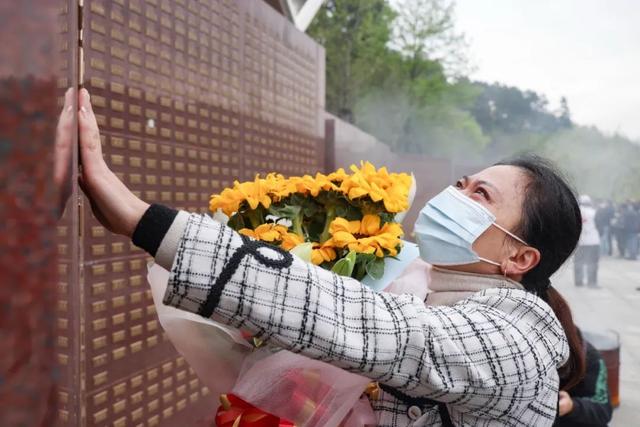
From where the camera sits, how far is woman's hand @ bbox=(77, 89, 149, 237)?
2.87ft

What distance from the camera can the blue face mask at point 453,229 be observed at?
4.54 feet

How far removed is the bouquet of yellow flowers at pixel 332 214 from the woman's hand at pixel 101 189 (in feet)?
1.25

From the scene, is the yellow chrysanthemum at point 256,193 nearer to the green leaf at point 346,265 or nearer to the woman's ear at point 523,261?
the green leaf at point 346,265

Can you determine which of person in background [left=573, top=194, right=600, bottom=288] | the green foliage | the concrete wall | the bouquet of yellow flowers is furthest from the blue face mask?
the green foliage

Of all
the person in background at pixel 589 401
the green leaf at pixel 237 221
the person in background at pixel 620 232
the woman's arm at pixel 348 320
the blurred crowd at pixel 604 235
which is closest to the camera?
the woman's arm at pixel 348 320

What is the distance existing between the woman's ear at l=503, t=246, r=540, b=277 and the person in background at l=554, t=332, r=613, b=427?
1326mm

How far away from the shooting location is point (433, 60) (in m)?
19.5

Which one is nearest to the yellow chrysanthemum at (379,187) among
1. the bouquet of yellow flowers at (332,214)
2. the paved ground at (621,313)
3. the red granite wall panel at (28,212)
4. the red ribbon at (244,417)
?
the bouquet of yellow flowers at (332,214)

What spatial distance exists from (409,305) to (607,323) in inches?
286

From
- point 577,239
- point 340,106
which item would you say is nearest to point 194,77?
point 577,239

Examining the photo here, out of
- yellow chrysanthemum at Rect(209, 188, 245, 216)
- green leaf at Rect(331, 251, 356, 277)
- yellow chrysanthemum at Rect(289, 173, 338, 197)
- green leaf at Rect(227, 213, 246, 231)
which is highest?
yellow chrysanthemum at Rect(289, 173, 338, 197)

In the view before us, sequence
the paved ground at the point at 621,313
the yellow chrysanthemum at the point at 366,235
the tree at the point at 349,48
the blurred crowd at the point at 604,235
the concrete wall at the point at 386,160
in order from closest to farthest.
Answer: the yellow chrysanthemum at the point at 366,235 → the paved ground at the point at 621,313 → the concrete wall at the point at 386,160 → the blurred crowd at the point at 604,235 → the tree at the point at 349,48

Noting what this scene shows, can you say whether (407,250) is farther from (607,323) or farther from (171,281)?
(607,323)

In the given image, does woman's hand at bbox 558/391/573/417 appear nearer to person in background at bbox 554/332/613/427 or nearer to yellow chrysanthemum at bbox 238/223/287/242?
person in background at bbox 554/332/613/427
